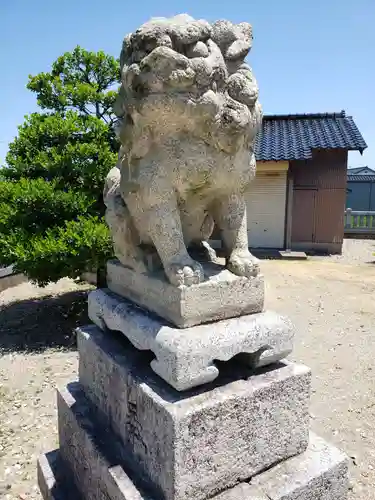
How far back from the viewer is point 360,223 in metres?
13.4

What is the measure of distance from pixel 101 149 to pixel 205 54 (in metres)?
3.44

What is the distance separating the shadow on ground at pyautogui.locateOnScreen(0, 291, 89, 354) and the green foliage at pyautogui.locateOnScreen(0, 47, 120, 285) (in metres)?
0.68

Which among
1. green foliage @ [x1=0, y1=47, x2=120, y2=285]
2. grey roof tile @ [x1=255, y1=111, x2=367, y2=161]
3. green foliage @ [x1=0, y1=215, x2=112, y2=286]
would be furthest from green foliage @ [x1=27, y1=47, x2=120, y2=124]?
grey roof tile @ [x1=255, y1=111, x2=367, y2=161]

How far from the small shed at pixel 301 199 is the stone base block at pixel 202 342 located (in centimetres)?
869

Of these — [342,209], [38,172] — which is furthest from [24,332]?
[342,209]

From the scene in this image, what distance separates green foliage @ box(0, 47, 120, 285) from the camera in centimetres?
416

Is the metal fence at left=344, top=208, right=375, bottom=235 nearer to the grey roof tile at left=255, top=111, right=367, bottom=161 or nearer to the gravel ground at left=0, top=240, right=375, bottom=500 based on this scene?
the grey roof tile at left=255, top=111, right=367, bottom=161

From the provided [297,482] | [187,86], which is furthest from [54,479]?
[187,86]

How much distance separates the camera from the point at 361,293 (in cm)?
679

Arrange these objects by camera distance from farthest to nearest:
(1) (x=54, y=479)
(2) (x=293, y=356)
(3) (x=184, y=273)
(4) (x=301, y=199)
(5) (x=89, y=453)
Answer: (4) (x=301, y=199)
(2) (x=293, y=356)
(1) (x=54, y=479)
(5) (x=89, y=453)
(3) (x=184, y=273)

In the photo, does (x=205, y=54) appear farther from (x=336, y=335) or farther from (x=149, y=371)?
(x=336, y=335)

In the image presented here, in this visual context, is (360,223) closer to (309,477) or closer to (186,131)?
(309,477)

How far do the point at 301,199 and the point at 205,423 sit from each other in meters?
9.74

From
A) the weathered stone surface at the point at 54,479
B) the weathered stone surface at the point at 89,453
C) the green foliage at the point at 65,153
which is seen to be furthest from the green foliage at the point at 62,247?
the weathered stone surface at the point at 54,479
